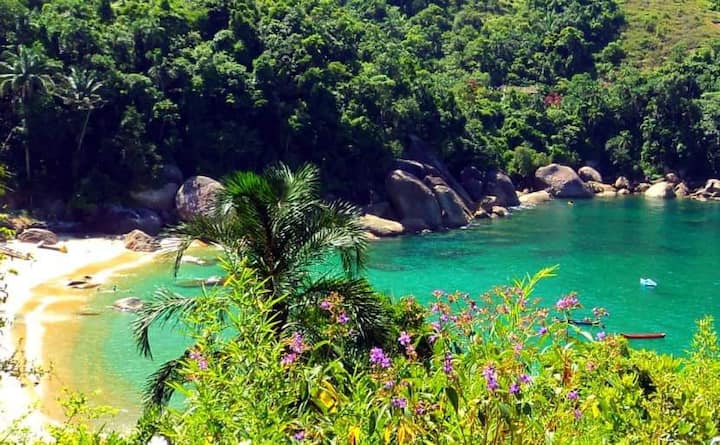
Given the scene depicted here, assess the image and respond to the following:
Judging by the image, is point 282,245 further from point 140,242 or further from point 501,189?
point 501,189

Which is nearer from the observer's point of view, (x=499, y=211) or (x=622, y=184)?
(x=499, y=211)

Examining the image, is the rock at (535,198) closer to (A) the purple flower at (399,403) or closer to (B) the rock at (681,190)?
(B) the rock at (681,190)

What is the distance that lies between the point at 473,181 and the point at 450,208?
7.66 m

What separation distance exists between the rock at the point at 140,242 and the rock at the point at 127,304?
28.4 feet

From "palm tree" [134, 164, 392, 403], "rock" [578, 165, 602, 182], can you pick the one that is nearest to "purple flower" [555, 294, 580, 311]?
"palm tree" [134, 164, 392, 403]

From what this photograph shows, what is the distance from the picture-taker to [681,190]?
61844 millimetres

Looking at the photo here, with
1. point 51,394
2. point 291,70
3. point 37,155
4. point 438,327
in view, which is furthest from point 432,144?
point 438,327

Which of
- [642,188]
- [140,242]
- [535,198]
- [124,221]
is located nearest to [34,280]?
[140,242]

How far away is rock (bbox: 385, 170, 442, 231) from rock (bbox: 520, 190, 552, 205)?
46.0ft

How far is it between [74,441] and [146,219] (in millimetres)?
33632

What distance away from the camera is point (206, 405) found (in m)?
3.70

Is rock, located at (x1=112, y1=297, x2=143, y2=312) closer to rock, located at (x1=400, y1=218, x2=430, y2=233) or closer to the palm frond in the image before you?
the palm frond

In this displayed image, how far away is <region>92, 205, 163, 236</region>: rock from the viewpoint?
120 feet

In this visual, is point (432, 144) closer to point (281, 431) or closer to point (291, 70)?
point (291, 70)
